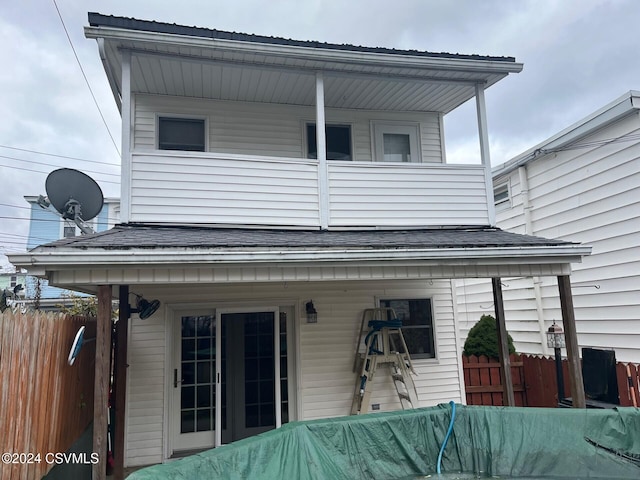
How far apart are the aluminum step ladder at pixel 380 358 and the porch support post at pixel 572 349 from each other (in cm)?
224

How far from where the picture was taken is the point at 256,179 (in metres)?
5.68

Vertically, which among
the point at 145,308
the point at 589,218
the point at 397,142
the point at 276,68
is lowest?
the point at 145,308

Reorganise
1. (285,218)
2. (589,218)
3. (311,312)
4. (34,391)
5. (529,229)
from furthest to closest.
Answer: (529,229) < (589,218) < (311,312) < (285,218) < (34,391)

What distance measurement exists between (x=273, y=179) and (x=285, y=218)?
0.55 metres

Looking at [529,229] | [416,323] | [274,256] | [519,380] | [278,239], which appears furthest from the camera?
[529,229]

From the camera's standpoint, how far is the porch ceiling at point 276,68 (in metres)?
5.23

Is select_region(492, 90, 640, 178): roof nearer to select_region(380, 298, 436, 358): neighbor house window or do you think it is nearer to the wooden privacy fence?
select_region(380, 298, 436, 358): neighbor house window

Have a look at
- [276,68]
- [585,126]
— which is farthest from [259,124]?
[585,126]

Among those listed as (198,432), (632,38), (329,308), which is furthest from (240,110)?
(632,38)

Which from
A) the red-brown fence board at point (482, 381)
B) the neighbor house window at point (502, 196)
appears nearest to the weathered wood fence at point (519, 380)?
the red-brown fence board at point (482, 381)

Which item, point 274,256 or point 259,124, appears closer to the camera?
point 274,256

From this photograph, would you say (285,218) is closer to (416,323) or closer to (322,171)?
(322,171)

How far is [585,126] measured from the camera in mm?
7219

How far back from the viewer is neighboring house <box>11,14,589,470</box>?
4.81 m
